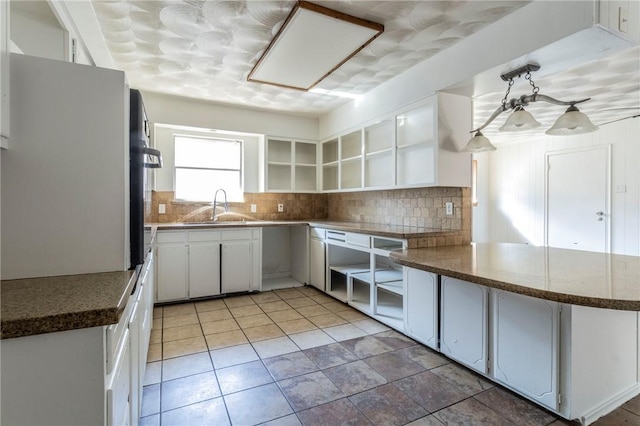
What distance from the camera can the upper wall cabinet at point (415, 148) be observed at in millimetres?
2773

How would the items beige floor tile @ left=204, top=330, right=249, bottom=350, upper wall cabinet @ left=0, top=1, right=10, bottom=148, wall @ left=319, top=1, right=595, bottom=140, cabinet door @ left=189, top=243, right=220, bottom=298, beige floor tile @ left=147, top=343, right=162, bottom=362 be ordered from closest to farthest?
1. upper wall cabinet @ left=0, top=1, right=10, bottom=148
2. wall @ left=319, top=1, right=595, bottom=140
3. beige floor tile @ left=147, top=343, right=162, bottom=362
4. beige floor tile @ left=204, top=330, right=249, bottom=350
5. cabinet door @ left=189, top=243, right=220, bottom=298

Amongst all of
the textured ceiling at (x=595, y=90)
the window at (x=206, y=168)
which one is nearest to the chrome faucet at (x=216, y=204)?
the window at (x=206, y=168)

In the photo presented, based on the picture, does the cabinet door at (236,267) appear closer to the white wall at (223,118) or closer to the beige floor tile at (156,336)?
the beige floor tile at (156,336)

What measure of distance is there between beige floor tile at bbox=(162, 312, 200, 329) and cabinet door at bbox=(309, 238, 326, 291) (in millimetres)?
1533

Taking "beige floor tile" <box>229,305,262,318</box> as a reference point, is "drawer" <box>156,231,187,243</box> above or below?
above

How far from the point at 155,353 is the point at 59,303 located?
1.85 metres

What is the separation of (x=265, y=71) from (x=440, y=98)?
1.61 m

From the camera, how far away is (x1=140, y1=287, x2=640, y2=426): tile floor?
1.73 metres

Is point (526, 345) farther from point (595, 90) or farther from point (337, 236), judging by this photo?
point (595, 90)

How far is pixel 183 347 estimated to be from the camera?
254 centimetres

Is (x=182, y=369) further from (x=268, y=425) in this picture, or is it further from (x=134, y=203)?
(x=134, y=203)

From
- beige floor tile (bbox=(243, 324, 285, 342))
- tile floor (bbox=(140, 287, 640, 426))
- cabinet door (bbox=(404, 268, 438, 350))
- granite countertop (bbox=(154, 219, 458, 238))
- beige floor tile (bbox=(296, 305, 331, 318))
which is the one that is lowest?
tile floor (bbox=(140, 287, 640, 426))

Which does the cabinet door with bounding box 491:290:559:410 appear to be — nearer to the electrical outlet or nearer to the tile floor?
the tile floor

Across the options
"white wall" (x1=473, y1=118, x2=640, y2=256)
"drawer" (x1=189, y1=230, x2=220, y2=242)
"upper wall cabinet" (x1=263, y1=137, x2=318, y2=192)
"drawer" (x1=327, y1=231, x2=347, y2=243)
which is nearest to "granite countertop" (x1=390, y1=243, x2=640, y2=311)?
"drawer" (x1=327, y1=231, x2=347, y2=243)
